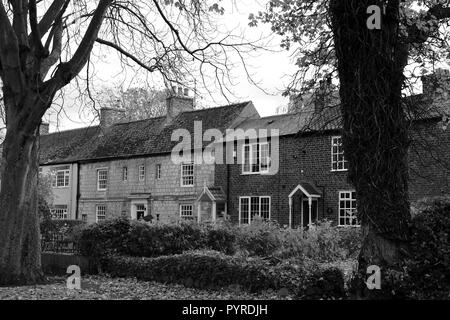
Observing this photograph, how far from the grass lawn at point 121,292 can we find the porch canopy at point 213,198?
17.3m

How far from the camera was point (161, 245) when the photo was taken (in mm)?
16312

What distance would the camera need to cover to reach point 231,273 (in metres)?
12.0

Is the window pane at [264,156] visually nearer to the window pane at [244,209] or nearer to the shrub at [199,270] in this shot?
the window pane at [244,209]

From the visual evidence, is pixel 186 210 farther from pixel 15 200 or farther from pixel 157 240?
pixel 15 200

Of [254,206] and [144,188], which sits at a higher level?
[144,188]

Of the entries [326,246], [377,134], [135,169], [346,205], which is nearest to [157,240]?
[326,246]

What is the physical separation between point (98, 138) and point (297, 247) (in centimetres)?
2732

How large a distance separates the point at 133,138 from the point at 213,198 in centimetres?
1070

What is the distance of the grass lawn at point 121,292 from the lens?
1033cm

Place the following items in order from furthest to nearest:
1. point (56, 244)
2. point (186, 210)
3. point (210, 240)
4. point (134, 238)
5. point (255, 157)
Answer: point (186, 210) < point (255, 157) < point (56, 244) < point (210, 240) < point (134, 238)

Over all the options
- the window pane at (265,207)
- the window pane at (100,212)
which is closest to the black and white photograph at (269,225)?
the window pane at (265,207)

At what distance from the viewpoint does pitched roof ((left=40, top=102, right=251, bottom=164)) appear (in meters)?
35.2

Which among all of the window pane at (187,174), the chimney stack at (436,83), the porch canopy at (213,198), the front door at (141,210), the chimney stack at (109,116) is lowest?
the front door at (141,210)
